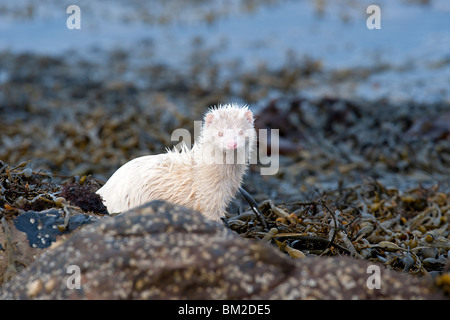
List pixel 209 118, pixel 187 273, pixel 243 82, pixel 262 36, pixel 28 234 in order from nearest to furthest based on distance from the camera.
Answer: pixel 187 273 → pixel 28 234 → pixel 209 118 → pixel 243 82 → pixel 262 36

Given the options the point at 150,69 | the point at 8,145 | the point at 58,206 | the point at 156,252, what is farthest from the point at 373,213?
the point at 150,69

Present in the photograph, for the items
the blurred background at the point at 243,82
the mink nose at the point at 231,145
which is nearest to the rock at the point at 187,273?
the mink nose at the point at 231,145

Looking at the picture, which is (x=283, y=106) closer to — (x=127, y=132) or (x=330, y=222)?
(x=127, y=132)

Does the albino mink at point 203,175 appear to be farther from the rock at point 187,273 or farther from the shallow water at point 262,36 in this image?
the shallow water at point 262,36

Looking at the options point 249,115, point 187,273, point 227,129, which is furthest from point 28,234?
point 249,115

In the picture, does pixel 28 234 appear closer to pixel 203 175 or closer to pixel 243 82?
pixel 203 175

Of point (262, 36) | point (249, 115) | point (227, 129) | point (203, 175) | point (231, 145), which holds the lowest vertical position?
Result: point (203, 175)
